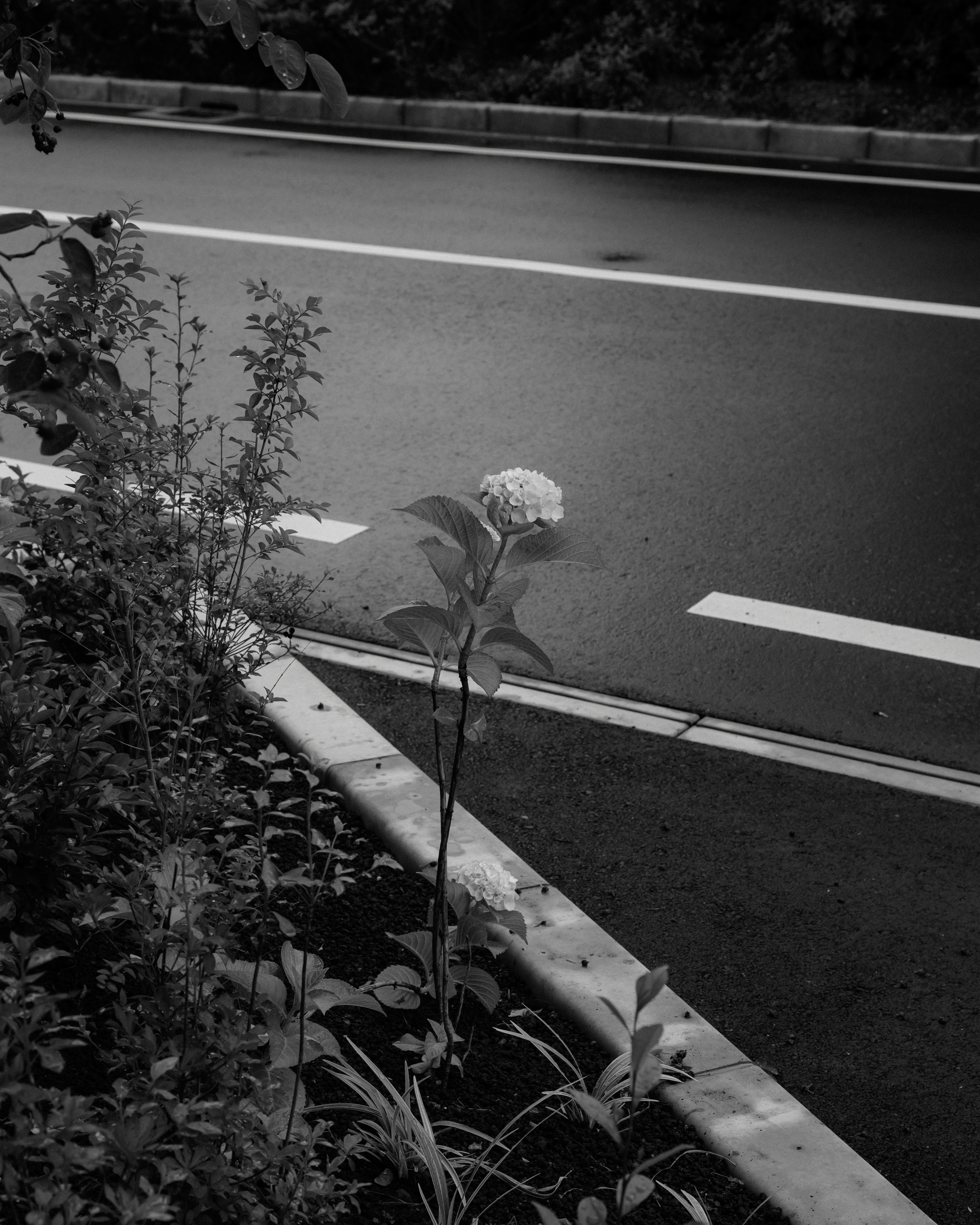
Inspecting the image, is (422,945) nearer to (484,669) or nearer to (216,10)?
(484,669)

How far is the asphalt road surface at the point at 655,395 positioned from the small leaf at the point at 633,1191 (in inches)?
92.7

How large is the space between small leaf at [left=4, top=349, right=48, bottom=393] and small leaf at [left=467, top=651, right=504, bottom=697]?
104 cm

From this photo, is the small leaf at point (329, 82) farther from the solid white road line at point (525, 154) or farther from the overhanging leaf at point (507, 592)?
the solid white road line at point (525, 154)

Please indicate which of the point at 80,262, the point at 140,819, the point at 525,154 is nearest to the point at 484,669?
the point at 140,819

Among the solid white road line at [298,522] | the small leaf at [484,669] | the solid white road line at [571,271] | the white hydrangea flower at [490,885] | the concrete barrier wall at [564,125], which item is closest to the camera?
the small leaf at [484,669]

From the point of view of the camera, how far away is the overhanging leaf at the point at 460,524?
7.86 ft

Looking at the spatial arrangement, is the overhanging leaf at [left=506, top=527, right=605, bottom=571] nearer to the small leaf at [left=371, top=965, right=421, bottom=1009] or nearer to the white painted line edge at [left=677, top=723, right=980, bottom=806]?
the small leaf at [left=371, top=965, right=421, bottom=1009]

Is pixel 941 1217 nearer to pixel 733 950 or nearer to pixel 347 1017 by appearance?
pixel 733 950

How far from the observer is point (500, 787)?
361 cm

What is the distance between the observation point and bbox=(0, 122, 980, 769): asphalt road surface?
14.5 ft

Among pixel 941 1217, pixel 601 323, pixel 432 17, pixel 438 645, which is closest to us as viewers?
pixel 941 1217

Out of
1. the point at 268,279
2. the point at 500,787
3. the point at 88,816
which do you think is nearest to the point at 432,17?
the point at 268,279

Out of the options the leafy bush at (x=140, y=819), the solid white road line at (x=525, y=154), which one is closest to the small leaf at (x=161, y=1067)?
the leafy bush at (x=140, y=819)

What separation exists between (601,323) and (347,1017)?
5.42 meters
